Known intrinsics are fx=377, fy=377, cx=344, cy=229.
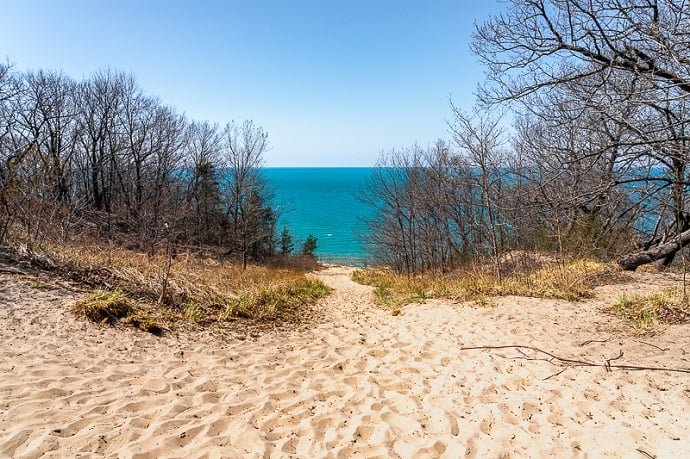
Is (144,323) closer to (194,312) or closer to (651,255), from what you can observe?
(194,312)

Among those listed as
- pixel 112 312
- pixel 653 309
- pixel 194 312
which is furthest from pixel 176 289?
pixel 653 309

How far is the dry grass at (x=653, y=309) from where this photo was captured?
5.78 m

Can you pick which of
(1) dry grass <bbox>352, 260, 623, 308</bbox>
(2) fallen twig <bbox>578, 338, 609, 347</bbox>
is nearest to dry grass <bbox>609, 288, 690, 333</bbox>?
(2) fallen twig <bbox>578, 338, 609, 347</bbox>

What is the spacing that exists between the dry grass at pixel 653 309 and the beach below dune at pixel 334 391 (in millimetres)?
287

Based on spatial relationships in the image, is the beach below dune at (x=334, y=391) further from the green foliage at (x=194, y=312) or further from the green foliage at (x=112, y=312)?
the green foliage at (x=194, y=312)

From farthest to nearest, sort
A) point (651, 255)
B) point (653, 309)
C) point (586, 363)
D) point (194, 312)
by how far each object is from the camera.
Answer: point (651, 255) < point (194, 312) < point (653, 309) < point (586, 363)

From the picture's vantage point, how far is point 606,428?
3.30m

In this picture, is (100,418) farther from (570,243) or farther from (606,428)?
(570,243)

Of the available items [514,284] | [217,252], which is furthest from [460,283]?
[217,252]

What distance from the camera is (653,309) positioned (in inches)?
247

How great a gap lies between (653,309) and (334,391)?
221 inches

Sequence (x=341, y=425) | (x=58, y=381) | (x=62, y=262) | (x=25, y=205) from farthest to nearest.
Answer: (x=25, y=205), (x=62, y=262), (x=58, y=381), (x=341, y=425)

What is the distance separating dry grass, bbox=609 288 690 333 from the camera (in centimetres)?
578

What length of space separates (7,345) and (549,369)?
21.3 feet
